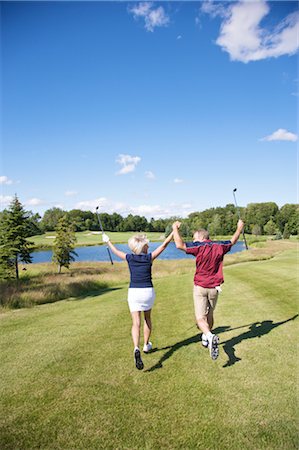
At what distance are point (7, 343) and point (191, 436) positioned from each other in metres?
5.61

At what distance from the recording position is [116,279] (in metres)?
23.8

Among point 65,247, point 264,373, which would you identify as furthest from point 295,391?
point 65,247

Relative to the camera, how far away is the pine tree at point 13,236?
25.6m

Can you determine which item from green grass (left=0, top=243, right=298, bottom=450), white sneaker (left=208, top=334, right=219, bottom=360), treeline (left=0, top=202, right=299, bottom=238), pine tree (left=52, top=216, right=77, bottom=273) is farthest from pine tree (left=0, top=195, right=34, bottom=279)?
treeline (left=0, top=202, right=299, bottom=238)

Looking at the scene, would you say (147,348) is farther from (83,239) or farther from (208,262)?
(83,239)

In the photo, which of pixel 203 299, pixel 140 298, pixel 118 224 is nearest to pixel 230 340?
pixel 203 299

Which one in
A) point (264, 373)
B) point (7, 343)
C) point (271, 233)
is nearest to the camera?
point (264, 373)

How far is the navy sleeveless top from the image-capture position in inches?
224

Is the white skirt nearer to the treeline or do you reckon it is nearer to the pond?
the pond

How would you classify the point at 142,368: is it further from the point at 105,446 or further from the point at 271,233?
the point at 271,233

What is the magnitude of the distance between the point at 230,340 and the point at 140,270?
9.84ft

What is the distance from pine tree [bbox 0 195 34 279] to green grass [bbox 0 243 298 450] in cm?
1854

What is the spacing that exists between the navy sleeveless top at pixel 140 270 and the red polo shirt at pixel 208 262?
0.96m

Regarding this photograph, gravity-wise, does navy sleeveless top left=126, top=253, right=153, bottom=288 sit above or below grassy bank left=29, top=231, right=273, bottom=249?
above
